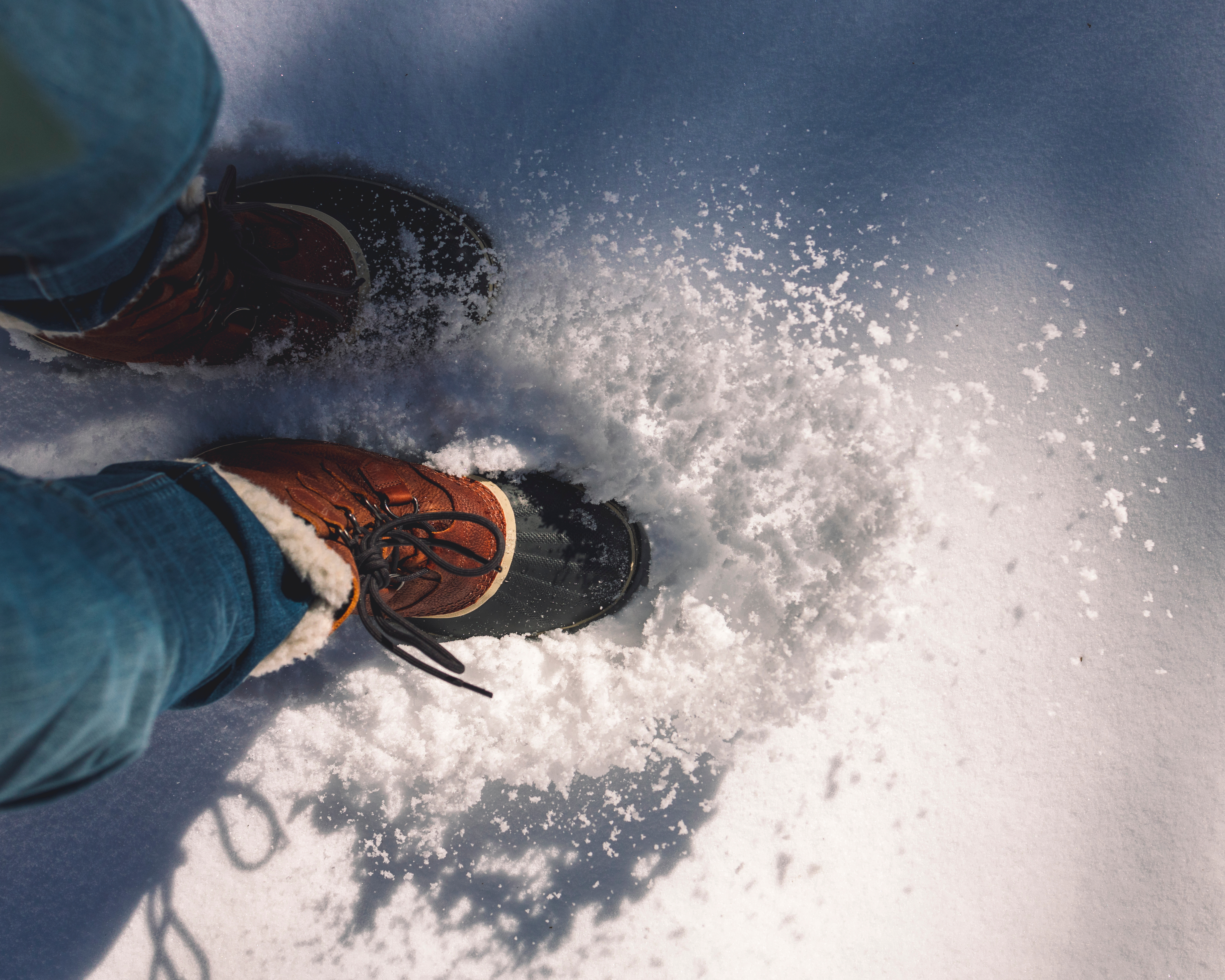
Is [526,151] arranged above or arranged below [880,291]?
below

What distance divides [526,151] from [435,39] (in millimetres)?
199

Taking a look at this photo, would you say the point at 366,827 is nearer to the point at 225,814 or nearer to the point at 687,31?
the point at 225,814

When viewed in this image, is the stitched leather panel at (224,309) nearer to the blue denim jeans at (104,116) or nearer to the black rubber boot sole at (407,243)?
the black rubber boot sole at (407,243)

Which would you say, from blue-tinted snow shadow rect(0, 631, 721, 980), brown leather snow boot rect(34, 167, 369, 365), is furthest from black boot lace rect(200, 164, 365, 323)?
blue-tinted snow shadow rect(0, 631, 721, 980)

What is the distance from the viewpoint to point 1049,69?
0.86m

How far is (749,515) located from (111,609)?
0.65 meters

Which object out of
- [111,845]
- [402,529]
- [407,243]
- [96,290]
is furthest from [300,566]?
[111,845]

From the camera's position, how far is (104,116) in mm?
365

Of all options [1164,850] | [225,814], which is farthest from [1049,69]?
[225,814]

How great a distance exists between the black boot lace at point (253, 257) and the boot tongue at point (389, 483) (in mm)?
190

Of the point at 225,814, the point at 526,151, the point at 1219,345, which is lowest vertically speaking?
the point at 225,814

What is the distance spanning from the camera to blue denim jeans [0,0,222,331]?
1.15ft

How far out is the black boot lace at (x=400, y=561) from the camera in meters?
0.65

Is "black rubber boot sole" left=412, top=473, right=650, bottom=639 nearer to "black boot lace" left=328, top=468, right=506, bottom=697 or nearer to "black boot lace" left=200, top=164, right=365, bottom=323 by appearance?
"black boot lace" left=328, top=468, right=506, bottom=697
